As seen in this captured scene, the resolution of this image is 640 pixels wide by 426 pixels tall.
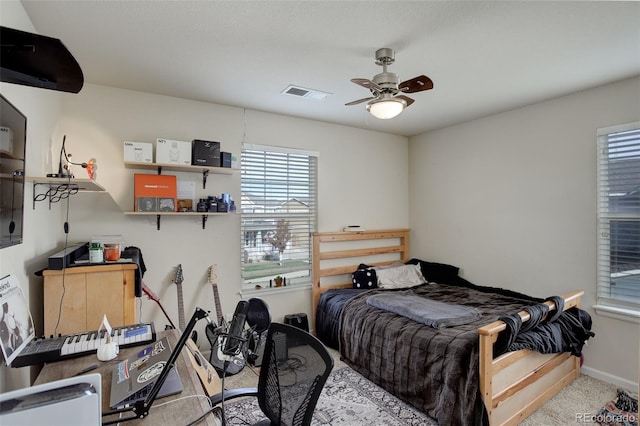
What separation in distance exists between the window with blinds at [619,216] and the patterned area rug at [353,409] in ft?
6.63

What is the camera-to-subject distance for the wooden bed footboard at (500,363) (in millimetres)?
1991

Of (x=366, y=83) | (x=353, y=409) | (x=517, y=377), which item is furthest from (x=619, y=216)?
(x=353, y=409)

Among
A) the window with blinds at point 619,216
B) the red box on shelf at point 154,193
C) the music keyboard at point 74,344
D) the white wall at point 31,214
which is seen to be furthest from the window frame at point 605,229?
the white wall at point 31,214

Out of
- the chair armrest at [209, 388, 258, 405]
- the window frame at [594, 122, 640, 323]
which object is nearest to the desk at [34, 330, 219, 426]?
the chair armrest at [209, 388, 258, 405]

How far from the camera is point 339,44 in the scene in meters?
2.13

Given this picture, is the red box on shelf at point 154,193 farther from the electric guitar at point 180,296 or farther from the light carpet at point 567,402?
the light carpet at point 567,402

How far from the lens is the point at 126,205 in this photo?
9.33 ft

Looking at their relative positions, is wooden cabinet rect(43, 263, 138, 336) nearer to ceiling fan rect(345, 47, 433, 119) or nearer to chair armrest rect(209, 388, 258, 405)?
chair armrest rect(209, 388, 258, 405)

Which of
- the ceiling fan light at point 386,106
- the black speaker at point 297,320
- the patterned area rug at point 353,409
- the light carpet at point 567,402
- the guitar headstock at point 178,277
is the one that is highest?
the ceiling fan light at point 386,106

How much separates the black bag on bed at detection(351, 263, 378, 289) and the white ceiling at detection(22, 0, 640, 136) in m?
2.03

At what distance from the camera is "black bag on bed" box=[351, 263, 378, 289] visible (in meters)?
3.84

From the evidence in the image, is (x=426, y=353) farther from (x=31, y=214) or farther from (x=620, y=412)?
(x=31, y=214)

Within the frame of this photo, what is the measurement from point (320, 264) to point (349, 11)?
8.98 ft

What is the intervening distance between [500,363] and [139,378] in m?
→ 2.07
